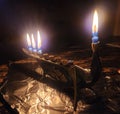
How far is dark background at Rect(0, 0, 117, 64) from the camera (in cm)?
436

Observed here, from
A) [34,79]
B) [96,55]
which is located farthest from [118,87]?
[34,79]

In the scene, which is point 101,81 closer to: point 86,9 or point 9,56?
point 9,56

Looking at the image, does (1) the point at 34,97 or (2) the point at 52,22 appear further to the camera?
(2) the point at 52,22

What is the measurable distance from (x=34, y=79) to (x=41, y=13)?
2.08 metres

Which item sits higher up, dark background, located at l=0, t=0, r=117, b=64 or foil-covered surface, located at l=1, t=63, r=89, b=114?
dark background, located at l=0, t=0, r=117, b=64

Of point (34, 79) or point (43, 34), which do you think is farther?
point (43, 34)

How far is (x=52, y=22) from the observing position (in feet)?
15.6

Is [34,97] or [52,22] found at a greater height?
[52,22]

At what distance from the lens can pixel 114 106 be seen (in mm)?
2260

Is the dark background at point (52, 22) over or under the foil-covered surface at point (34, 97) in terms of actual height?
over

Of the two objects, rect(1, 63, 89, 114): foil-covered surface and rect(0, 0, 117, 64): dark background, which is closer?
rect(1, 63, 89, 114): foil-covered surface

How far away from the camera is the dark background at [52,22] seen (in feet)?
14.3

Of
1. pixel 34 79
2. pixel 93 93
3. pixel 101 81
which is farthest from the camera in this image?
pixel 34 79

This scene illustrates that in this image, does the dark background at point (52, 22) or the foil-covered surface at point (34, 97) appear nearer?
the foil-covered surface at point (34, 97)
